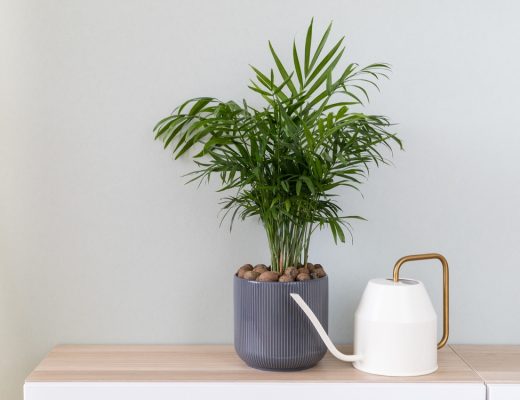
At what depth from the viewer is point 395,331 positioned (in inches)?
43.6

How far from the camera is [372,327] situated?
1129 millimetres

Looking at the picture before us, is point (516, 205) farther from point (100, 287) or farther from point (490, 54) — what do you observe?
point (100, 287)

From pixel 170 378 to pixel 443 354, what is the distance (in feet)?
1.96

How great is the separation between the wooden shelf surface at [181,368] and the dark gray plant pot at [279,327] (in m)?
0.03

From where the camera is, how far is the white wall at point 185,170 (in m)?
1.34

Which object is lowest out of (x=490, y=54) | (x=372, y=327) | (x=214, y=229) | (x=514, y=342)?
(x=514, y=342)

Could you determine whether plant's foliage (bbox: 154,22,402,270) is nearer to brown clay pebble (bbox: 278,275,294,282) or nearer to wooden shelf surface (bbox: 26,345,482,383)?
brown clay pebble (bbox: 278,275,294,282)

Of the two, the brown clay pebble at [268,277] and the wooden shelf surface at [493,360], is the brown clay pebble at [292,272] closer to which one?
the brown clay pebble at [268,277]

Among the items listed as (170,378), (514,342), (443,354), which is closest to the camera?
(170,378)

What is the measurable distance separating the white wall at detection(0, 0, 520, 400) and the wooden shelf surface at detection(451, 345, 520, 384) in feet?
0.22

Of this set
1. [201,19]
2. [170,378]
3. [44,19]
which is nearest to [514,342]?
[170,378]

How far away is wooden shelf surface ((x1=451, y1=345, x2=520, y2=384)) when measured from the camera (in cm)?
113

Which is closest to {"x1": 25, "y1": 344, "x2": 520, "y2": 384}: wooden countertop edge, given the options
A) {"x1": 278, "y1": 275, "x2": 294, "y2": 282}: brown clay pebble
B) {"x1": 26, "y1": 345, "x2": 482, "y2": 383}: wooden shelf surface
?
{"x1": 26, "y1": 345, "x2": 482, "y2": 383}: wooden shelf surface

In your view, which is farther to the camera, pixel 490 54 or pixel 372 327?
pixel 490 54
